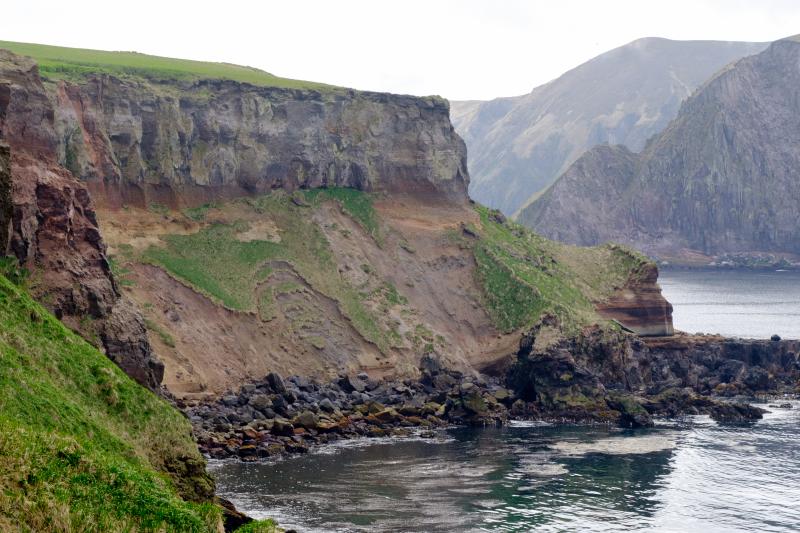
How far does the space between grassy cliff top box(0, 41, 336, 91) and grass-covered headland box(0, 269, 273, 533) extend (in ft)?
178

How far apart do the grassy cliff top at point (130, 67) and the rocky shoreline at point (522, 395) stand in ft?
122

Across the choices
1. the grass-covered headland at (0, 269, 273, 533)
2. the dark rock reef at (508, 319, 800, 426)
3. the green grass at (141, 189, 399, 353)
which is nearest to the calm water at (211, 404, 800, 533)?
the dark rock reef at (508, 319, 800, 426)

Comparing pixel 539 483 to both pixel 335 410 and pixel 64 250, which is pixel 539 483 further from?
pixel 64 250

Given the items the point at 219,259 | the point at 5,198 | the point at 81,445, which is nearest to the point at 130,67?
the point at 219,259

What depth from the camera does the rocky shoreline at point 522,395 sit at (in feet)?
270

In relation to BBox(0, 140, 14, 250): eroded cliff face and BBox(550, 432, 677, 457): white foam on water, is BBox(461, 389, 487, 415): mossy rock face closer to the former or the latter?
BBox(550, 432, 677, 457): white foam on water

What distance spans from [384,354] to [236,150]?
27.8 meters

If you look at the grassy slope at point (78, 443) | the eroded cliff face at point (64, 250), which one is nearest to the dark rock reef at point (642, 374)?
the eroded cliff face at point (64, 250)

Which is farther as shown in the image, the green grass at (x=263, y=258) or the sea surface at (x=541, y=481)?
the green grass at (x=263, y=258)

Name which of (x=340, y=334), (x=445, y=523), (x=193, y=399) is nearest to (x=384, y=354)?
(x=340, y=334)

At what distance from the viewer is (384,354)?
104 metres

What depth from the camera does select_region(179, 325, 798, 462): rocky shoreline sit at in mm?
82188

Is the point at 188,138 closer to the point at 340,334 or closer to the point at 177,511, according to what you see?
the point at 340,334

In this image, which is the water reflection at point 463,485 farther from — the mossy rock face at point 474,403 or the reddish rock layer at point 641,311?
the reddish rock layer at point 641,311
